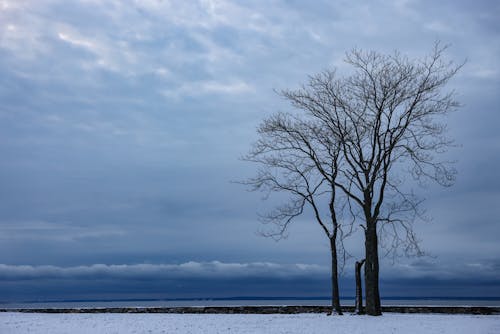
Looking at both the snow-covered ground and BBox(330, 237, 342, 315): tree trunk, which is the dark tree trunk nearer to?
BBox(330, 237, 342, 315): tree trunk

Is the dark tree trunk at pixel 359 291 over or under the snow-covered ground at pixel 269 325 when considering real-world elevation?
over

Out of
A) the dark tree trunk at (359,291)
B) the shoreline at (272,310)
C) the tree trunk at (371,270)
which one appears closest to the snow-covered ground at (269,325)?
the tree trunk at (371,270)

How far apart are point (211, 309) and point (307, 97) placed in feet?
48.0

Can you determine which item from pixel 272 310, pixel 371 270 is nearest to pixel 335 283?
pixel 371 270

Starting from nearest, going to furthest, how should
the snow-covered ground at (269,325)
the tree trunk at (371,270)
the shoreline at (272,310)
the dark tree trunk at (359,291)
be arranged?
the snow-covered ground at (269,325) < the tree trunk at (371,270) < the dark tree trunk at (359,291) < the shoreline at (272,310)

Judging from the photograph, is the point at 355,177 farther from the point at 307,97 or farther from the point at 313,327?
the point at 313,327

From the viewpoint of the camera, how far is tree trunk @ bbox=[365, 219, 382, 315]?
99.4 ft

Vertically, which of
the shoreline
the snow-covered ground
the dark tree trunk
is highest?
the dark tree trunk

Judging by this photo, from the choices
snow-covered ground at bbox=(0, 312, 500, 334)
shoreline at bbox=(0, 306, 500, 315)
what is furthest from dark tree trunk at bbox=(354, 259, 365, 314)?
shoreline at bbox=(0, 306, 500, 315)

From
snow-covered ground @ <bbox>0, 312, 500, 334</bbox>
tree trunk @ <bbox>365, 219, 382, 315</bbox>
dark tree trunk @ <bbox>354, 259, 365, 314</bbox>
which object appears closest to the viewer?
snow-covered ground @ <bbox>0, 312, 500, 334</bbox>

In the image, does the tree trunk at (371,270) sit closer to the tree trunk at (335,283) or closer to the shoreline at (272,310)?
the tree trunk at (335,283)

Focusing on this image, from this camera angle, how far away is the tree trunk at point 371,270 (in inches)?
1193

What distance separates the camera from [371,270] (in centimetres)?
3066

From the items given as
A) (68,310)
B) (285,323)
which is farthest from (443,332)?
(68,310)
